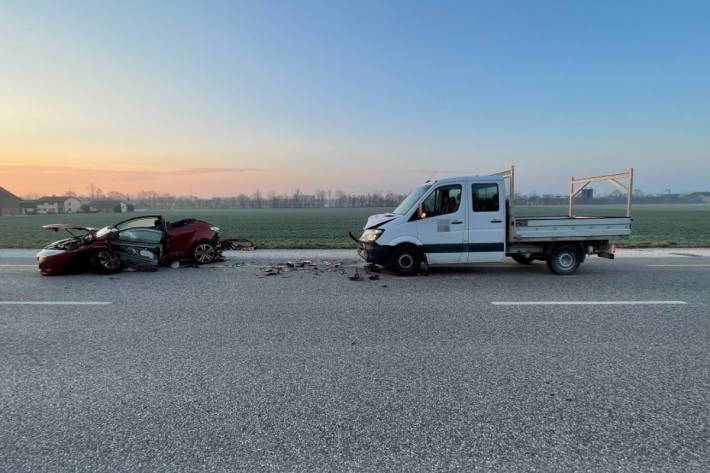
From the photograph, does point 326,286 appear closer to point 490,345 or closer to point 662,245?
point 490,345

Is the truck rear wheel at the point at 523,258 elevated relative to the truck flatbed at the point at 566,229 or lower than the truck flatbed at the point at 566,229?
lower

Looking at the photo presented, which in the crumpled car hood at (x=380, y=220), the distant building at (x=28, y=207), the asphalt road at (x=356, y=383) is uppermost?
the distant building at (x=28, y=207)

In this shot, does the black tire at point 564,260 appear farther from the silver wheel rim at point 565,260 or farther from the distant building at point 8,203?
the distant building at point 8,203

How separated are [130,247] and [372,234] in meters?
6.13

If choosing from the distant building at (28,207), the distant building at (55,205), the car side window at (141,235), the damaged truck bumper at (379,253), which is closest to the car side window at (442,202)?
the damaged truck bumper at (379,253)

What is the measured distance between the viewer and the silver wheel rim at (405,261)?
28.9 ft

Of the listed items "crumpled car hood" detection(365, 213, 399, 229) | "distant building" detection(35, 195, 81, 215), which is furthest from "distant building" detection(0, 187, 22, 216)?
"crumpled car hood" detection(365, 213, 399, 229)

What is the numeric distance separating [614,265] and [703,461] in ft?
30.1

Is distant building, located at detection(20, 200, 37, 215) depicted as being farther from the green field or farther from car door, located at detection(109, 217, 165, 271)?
car door, located at detection(109, 217, 165, 271)

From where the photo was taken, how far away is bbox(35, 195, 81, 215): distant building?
122562mm

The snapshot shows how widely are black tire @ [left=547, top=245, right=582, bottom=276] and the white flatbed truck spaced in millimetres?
21

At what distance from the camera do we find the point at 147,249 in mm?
9797

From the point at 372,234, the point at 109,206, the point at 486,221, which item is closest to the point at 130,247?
the point at 372,234

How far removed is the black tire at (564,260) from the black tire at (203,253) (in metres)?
9.07
